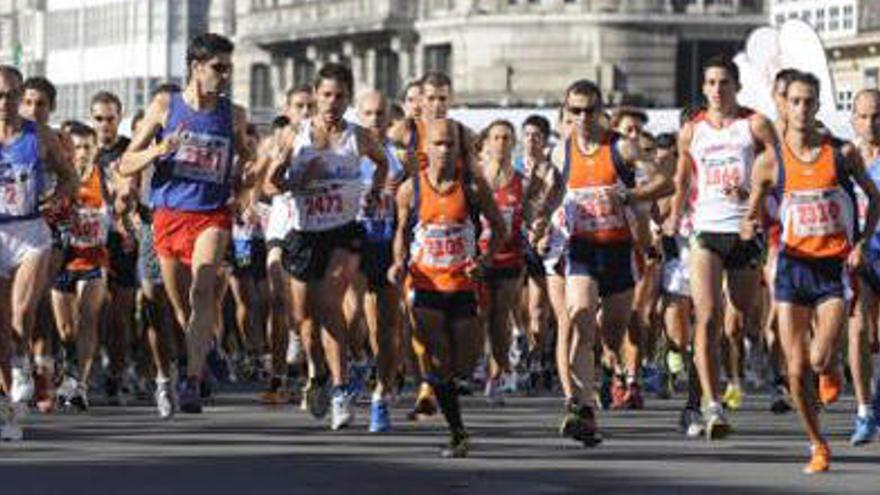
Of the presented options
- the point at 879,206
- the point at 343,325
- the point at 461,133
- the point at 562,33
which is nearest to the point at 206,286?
the point at 343,325

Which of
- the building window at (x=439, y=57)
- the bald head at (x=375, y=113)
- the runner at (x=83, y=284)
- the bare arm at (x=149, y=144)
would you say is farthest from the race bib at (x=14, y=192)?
the building window at (x=439, y=57)

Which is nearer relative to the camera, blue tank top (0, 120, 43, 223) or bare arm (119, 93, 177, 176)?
blue tank top (0, 120, 43, 223)

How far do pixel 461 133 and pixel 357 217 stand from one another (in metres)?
1.79

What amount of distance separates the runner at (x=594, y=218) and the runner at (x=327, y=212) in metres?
1.28

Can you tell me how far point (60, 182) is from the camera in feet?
59.7

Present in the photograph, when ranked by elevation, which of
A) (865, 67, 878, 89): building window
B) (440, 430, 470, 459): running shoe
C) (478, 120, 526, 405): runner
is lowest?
(440, 430, 470, 459): running shoe

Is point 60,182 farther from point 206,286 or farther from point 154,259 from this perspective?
point 154,259

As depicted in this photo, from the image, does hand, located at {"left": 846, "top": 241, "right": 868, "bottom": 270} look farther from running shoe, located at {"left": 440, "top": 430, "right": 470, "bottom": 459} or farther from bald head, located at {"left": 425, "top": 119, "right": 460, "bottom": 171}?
bald head, located at {"left": 425, "top": 119, "right": 460, "bottom": 171}

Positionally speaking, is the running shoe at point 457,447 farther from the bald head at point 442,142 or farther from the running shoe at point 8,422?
the running shoe at point 8,422

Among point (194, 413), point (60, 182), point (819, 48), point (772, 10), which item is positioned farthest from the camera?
point (772, 10)

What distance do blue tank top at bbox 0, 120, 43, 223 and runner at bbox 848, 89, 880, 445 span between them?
453 cm

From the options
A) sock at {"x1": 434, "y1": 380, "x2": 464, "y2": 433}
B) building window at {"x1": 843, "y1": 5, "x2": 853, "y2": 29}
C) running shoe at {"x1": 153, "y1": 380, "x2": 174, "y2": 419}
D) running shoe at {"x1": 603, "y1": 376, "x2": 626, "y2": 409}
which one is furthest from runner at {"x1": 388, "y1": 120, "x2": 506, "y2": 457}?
building window at {"x1": 843, "y1": 5, "x2": 853, "y2": 29}

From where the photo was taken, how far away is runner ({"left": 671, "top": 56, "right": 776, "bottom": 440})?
18281 mm

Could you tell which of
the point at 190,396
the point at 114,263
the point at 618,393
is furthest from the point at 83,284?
the point at 618,393
